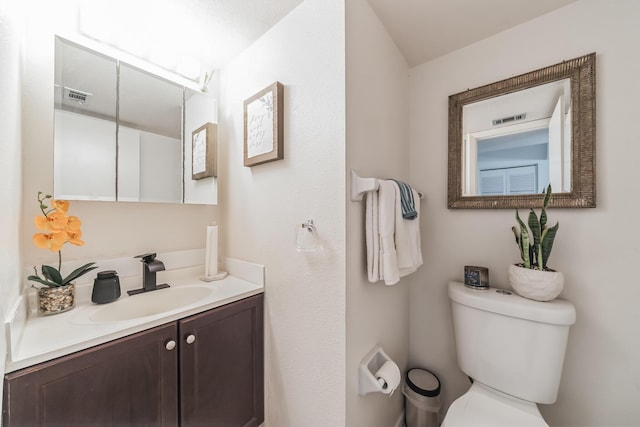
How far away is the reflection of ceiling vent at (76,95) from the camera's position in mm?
993

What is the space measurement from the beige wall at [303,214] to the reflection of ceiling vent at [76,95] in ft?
2.33

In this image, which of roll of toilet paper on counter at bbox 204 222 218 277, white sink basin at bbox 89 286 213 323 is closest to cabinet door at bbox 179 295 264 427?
white sink basin at bbox 89 286 213 323

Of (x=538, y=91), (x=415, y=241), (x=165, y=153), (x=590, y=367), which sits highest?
(x=538, y=91)

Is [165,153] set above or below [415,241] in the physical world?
above

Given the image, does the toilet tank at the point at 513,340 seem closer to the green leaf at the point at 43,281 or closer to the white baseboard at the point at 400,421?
the white baseboard at the point at 400,421

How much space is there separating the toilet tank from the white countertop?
1.08m

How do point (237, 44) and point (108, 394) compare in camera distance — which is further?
point (237, 44)

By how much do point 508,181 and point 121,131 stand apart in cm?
192

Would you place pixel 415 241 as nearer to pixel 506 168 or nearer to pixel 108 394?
pixel 506 168

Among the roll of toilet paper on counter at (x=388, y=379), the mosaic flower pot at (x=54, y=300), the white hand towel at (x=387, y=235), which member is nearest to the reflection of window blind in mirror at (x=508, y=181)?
the white hand towel at (x=387, y=235)

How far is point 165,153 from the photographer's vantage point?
1.28 m

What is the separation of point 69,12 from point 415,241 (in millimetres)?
1887

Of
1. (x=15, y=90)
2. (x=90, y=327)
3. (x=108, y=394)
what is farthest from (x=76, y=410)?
(x=15, y=90)

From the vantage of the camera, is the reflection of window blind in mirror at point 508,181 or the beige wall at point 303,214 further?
the reflection of window blind in mirror at point 508,181
